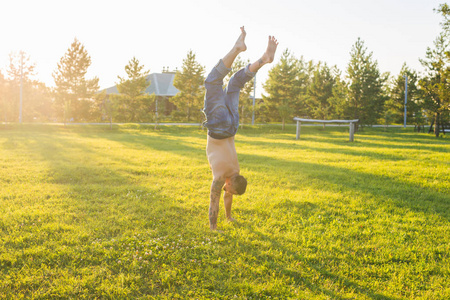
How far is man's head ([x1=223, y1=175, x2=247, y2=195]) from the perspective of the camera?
4430 mm

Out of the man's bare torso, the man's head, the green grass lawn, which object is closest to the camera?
the green grass lawn

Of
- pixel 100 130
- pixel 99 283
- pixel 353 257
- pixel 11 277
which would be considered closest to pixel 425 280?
pixel 353 257

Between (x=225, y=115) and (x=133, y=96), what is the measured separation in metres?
32.9

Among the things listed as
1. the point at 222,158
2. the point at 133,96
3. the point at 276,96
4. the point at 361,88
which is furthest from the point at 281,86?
the point at 222,158

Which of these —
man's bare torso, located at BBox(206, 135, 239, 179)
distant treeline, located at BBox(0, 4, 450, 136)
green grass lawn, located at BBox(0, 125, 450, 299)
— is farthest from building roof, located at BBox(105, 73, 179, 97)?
man's bare torso, located at BBox(206, 135, 239, 179)

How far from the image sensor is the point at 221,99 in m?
4.32

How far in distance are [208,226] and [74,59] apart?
3979cm

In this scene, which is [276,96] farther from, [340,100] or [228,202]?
[228,202]

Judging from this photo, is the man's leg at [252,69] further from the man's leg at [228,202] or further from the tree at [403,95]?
the tree at [403,95]

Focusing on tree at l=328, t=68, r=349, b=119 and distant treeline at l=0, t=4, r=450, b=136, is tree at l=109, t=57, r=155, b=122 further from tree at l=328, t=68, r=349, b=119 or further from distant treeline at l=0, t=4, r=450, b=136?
tree at l=328, t=68, r=349, b=119

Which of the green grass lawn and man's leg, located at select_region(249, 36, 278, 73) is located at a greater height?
man's leg, located at select_region(249, 36, 278, 73)

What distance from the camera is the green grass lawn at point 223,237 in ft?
11.0

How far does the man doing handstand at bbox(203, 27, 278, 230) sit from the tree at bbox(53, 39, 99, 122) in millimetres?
37506

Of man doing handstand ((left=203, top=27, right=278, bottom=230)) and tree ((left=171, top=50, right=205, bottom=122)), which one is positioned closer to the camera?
man doing handstand ((left=203, top=27, right=278, bottom=230))
